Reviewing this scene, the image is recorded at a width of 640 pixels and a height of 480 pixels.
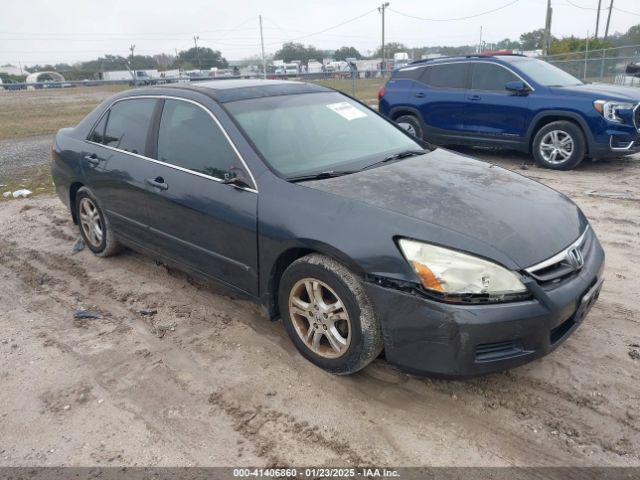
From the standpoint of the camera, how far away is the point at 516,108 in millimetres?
8266

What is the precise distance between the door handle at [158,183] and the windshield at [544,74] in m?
6.66

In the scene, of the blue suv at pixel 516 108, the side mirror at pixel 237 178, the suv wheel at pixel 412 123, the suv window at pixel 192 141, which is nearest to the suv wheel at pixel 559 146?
the blue suv at pixel 516 108

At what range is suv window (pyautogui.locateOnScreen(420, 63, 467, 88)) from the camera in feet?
29.5

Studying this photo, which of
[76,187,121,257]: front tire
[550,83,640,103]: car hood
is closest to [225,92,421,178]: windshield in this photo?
[76,187,121,257]: front tire

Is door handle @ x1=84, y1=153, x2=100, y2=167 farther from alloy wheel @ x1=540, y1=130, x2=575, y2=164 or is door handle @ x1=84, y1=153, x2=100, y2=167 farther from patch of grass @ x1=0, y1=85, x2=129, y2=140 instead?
patch of grass @ x1=0, y1=85, x2=129, y2=140

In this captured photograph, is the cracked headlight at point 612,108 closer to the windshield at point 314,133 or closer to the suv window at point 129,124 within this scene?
the windshield at point 314,133

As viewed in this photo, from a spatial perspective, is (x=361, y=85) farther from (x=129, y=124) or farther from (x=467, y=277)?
(x=467, y=277)

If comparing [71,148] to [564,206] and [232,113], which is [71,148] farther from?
[564,206]

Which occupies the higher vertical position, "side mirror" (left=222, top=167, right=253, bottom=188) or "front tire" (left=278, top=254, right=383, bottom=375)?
"side mirror" (left=222, top=167, right=253, bottom=188)

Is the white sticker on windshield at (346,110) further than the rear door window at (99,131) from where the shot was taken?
No

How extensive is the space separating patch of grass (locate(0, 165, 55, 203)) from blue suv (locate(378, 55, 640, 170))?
6093 mm

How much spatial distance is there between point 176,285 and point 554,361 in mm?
3021

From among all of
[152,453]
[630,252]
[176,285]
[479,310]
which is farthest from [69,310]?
[630,252]

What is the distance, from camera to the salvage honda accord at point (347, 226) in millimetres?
2564
